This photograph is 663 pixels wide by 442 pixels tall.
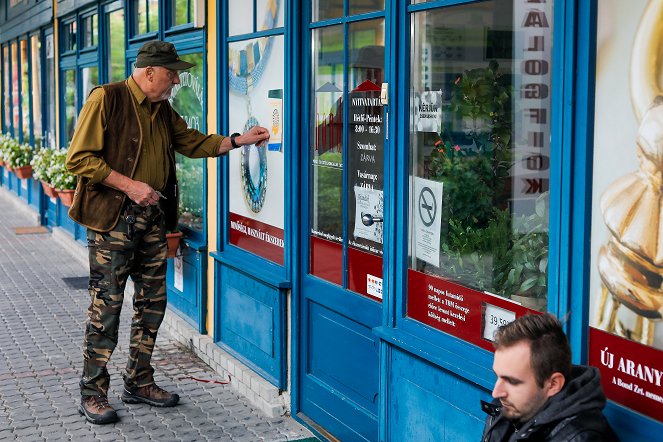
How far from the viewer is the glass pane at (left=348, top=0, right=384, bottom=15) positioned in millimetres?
4574

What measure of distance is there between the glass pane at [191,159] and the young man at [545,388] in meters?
4.70

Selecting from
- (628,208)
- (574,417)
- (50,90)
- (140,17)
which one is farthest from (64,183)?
(574,417)

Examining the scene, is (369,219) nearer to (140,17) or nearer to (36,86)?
(140,17)

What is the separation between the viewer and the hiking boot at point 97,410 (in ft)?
18.1

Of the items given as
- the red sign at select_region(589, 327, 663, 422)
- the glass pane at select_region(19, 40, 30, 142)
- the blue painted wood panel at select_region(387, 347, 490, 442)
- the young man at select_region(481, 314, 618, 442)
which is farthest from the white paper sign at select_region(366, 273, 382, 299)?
the glass pane at select_region(19, 40, 30, 142)

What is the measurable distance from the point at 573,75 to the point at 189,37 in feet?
14.9

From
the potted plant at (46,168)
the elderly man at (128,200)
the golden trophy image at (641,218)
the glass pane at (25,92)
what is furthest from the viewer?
the glass pane at (25,92)

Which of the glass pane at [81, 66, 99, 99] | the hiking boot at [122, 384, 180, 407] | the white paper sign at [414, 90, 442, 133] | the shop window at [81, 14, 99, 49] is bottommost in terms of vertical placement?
the hiking boot at [122, 384, 180, 407]

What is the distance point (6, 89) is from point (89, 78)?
25.5ft

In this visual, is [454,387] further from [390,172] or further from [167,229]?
[167,229]

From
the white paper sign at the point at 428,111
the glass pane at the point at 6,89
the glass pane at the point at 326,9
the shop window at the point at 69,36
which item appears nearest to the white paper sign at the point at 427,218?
the white paper sign at the point at 428,111

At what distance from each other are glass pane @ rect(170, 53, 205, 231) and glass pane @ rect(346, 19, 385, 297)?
240 centimetres

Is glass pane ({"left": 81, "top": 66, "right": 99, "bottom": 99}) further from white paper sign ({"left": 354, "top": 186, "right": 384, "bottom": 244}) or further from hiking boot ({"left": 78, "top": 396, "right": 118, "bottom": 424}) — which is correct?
white paper sign ({"left": 354, "top": 186, "right": 384, "bottom": 244})

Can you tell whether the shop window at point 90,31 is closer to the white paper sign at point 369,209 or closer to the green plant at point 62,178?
the green plant at point 62,178
